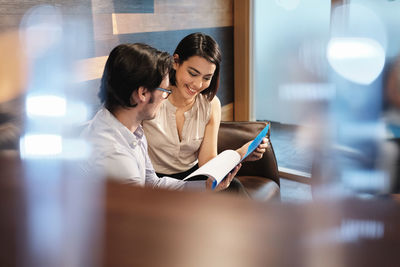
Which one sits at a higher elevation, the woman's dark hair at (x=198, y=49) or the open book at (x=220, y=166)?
the woman's dark hair at (x=198, y=49)

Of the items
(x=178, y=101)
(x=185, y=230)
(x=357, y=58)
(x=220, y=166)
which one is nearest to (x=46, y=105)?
(x=178, y=101)

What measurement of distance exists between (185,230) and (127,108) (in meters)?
1.09

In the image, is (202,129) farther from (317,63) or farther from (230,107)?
(317,63)

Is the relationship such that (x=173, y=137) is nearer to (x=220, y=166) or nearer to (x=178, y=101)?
(x=178, y=101)

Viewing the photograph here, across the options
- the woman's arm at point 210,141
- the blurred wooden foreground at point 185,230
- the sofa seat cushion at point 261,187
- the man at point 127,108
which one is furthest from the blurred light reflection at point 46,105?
the blurred wooden foreground at point 185,230

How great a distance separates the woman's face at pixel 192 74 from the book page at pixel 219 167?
334mm

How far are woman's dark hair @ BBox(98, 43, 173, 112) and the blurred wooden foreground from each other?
105 cm

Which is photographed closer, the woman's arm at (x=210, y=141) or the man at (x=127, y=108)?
the man at (x=127, y=108)

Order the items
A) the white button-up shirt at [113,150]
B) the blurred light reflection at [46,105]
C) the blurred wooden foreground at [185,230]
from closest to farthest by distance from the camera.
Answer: the blurred wooden foreground at [185,230] → the white button-up shirt at [113,150] → the blurred light reflection at [46,105]

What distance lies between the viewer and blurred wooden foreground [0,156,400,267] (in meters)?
0.11

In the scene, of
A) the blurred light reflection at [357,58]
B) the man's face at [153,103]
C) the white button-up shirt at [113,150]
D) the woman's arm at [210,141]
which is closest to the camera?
the white button-up shirt at [113,150]

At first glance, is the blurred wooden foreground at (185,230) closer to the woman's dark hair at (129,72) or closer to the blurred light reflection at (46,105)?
the woman's dark hair at (129,72)

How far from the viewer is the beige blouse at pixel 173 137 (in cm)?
153

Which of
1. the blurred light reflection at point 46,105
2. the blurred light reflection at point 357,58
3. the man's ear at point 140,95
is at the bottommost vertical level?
the blurred light reflection at point 46,105
